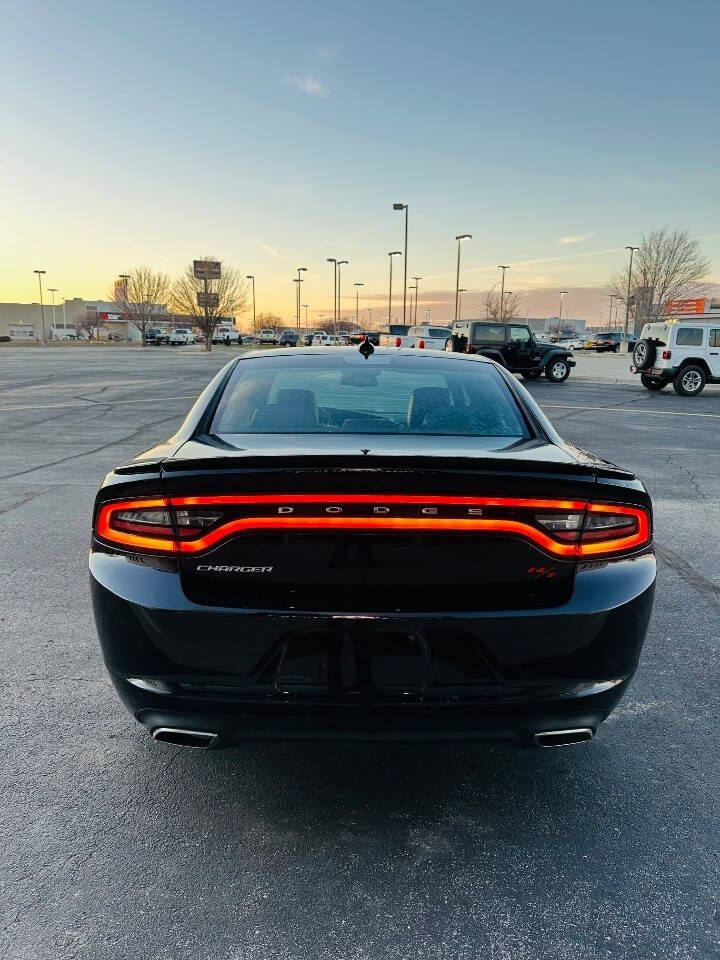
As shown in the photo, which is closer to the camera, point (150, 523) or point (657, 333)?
point (150, 523)

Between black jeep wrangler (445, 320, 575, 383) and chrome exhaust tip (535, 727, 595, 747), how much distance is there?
66.7 feet

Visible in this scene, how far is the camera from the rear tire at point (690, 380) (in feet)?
66.4

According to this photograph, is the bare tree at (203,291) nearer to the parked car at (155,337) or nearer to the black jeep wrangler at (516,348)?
the parked car at (155,337)

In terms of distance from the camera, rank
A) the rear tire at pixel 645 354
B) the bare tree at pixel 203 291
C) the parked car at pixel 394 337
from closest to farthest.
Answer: the rear tire at pixel 645 354
the parked car at pixel 394 337
the bare tree at pixel 203 291

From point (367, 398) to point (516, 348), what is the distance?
68.4 feet

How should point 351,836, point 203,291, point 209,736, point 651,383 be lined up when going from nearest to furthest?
1. point 209,736
2. point 351,836
3. point 651,383
4. point 203,291

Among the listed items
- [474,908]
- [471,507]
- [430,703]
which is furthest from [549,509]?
[474,908]

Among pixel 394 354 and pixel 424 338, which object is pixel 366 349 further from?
pixel 424 338

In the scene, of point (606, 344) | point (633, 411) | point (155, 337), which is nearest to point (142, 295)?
point (155, 337)

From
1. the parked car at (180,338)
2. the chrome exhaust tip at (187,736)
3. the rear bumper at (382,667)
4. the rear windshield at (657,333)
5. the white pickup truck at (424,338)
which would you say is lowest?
the parked car at (180,338)

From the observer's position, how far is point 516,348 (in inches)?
916

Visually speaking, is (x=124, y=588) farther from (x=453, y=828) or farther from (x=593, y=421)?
(x=593, y=421)

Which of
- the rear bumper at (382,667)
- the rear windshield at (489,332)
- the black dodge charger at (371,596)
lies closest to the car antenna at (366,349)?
the black dodge charger at (371,596)

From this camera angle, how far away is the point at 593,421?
13.7 m
